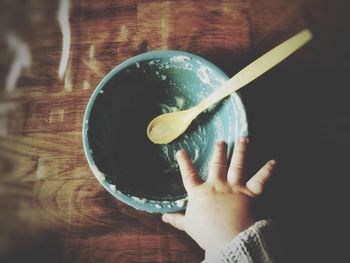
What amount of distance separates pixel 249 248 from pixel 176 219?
4.3 inches

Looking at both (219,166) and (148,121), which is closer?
(219,166)

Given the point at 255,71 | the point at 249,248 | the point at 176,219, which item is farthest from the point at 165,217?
the point at 255,71

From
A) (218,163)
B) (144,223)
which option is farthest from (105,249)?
(218,163)

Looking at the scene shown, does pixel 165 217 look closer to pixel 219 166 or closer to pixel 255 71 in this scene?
pixel 219 166

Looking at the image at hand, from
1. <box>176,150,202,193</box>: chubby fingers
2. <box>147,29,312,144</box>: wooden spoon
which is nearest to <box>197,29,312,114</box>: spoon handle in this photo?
<box>147,29,312,144</box>: wooden spoon

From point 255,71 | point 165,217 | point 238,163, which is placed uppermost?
point 255,71

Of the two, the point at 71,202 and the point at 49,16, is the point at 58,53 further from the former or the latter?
the point at 71,202

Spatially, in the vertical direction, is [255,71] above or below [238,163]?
above

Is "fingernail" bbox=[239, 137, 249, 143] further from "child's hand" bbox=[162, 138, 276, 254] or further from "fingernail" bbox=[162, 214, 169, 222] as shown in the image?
"fingernail" bbox=[162, 214, 169, 222]

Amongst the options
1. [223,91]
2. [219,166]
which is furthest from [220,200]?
[223,91]

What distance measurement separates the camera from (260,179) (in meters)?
0.47

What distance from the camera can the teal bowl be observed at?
469mm

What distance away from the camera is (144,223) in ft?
1.65

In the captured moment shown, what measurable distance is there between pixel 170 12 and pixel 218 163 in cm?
29
